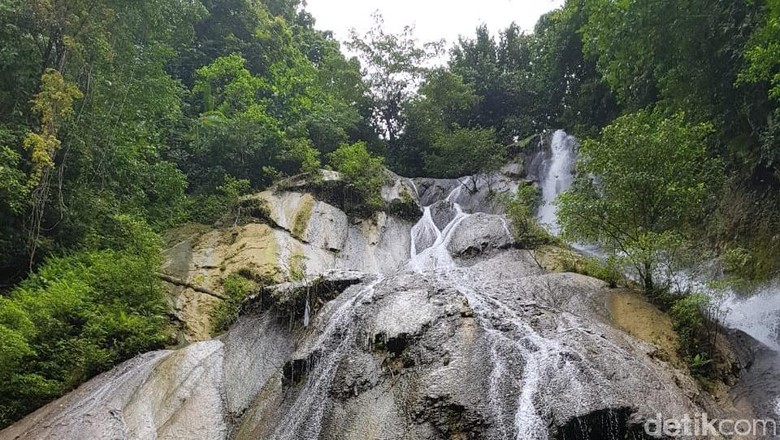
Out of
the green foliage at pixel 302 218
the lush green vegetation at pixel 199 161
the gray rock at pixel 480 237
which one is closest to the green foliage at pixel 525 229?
the lush green vegetation at pixel 199 161

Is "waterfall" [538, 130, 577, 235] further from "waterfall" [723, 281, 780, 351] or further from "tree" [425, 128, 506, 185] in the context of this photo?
"waterfall" [723, 281, 780, 351]

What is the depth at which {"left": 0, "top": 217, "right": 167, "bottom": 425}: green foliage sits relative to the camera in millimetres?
8104

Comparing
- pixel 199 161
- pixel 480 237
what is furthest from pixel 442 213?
pixel 199 161

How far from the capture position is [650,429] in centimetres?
545

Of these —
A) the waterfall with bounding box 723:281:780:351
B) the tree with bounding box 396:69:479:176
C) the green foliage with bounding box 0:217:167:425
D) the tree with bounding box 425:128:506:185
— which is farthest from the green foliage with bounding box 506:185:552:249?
the tree with bounding box 396:69:479:176

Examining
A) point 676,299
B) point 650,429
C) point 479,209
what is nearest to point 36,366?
point 650,429

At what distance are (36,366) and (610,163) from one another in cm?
1123

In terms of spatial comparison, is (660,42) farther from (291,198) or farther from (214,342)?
(214,342)

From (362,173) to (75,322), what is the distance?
34.1 feet

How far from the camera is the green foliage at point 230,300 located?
11.1 metres

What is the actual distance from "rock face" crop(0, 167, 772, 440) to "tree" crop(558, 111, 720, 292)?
3.56ft

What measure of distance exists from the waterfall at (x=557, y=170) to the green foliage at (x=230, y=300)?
37.8 ft

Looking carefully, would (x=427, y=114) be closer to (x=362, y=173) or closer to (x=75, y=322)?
(x=362, y=173)

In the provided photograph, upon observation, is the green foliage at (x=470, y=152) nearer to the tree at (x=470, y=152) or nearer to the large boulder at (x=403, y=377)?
the tree at (x=470, y=152)
